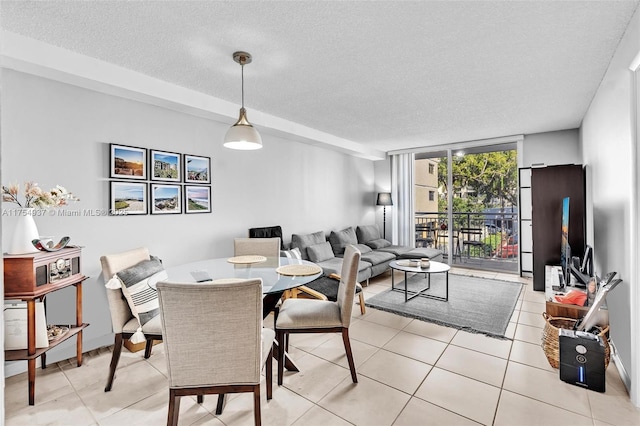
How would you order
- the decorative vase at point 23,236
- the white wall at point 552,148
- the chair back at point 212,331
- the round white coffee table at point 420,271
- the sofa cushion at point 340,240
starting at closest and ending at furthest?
the chair back at point 212,331, the decorative vase at point 23,236, the round white coffee table at point 420,271, the white wall at point 552,148, the sofa cushion at point 340,240

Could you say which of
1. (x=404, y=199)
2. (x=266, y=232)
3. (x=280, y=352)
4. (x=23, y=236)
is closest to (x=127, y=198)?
(x=23, y=236)

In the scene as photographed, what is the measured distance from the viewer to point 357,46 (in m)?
2.46

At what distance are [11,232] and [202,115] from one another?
6.60 ft

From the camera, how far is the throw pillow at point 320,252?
4.66 metres

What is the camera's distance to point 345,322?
233cm

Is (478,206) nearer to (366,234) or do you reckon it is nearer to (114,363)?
(366,234)

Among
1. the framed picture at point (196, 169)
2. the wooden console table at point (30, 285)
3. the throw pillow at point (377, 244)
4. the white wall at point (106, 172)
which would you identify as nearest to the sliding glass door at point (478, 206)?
the throw pillow at point (377, 244)

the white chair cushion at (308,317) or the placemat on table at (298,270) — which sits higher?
the placemat on table at (298,270)

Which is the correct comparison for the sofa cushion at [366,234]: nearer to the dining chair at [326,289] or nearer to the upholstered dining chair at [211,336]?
the dining chair at [326,289]

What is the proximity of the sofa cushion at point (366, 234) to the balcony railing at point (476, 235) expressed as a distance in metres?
1.29

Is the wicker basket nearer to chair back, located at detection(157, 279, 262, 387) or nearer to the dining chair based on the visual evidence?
the dining chair

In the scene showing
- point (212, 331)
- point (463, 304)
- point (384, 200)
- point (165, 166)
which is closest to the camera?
point (212, 331)

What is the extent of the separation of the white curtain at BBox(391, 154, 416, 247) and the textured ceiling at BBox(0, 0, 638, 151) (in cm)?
300

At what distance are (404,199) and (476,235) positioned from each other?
5.28 feet
